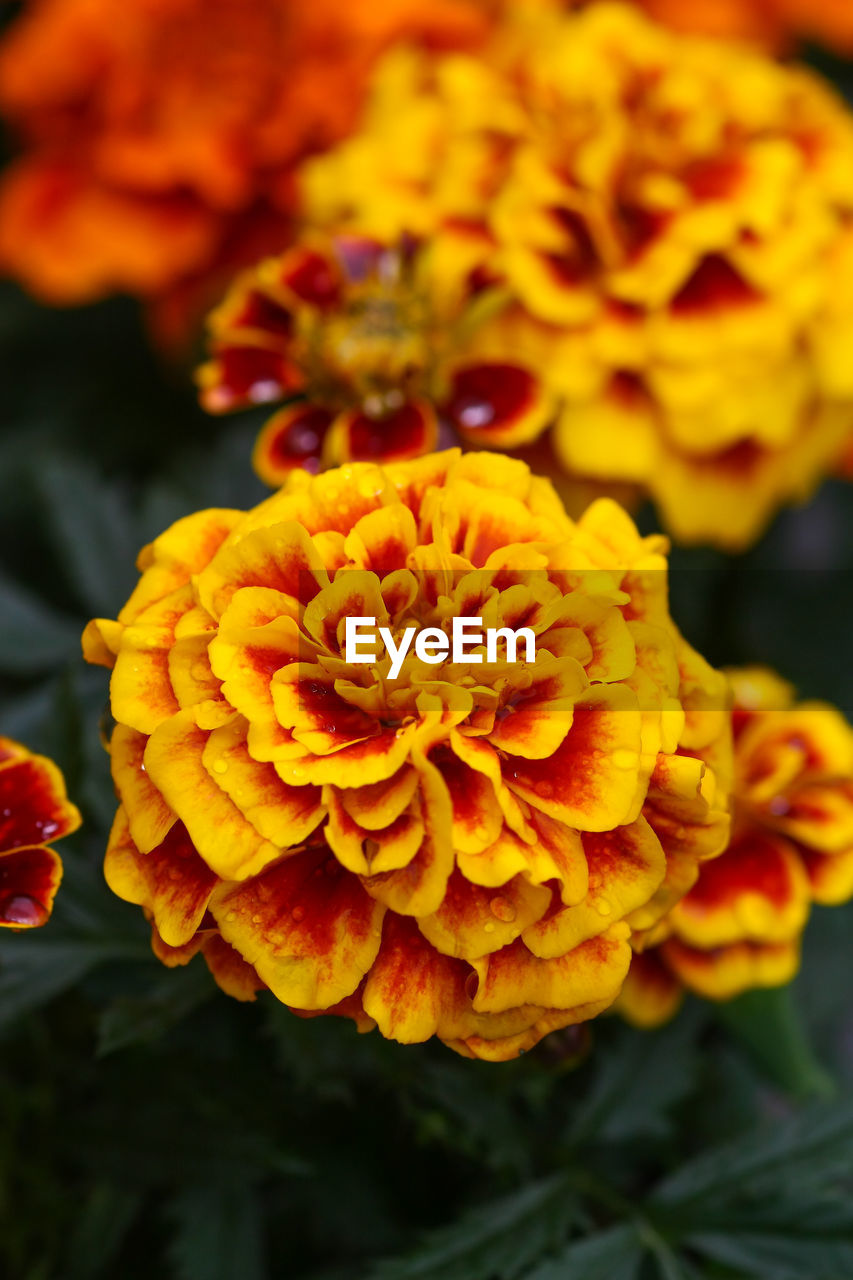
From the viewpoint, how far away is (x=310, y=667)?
510 mm

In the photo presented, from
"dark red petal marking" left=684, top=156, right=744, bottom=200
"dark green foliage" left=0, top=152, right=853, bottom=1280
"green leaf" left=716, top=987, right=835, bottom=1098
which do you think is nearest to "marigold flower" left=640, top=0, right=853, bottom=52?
"dark red petal marking" left=684, top=156, right=744, bottom=200

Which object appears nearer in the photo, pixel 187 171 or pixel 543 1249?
pixel 543 1249

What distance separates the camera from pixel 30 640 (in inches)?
35.1

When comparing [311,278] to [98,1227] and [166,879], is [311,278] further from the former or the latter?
[98,1227]

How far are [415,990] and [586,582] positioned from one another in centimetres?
19

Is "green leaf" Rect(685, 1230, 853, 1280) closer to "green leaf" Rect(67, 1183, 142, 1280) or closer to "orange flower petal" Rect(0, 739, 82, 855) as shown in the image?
"green leaf" Rect(67, 1183, 142, 1280)

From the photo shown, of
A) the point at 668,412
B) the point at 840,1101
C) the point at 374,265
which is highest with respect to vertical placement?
the point at 374,265

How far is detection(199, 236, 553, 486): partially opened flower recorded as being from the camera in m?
0.76

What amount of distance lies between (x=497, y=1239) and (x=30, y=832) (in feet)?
1.20

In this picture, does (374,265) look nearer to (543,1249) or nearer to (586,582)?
(586,582)

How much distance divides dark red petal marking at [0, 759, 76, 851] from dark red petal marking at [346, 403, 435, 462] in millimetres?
267

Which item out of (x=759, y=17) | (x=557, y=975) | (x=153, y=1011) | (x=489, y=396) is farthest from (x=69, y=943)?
(x=759, y=17)

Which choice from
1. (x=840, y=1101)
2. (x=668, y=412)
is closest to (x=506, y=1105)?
(x=840, y=1101)

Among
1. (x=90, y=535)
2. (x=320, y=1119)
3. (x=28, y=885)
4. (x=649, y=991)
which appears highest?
(x=28, y=885)
